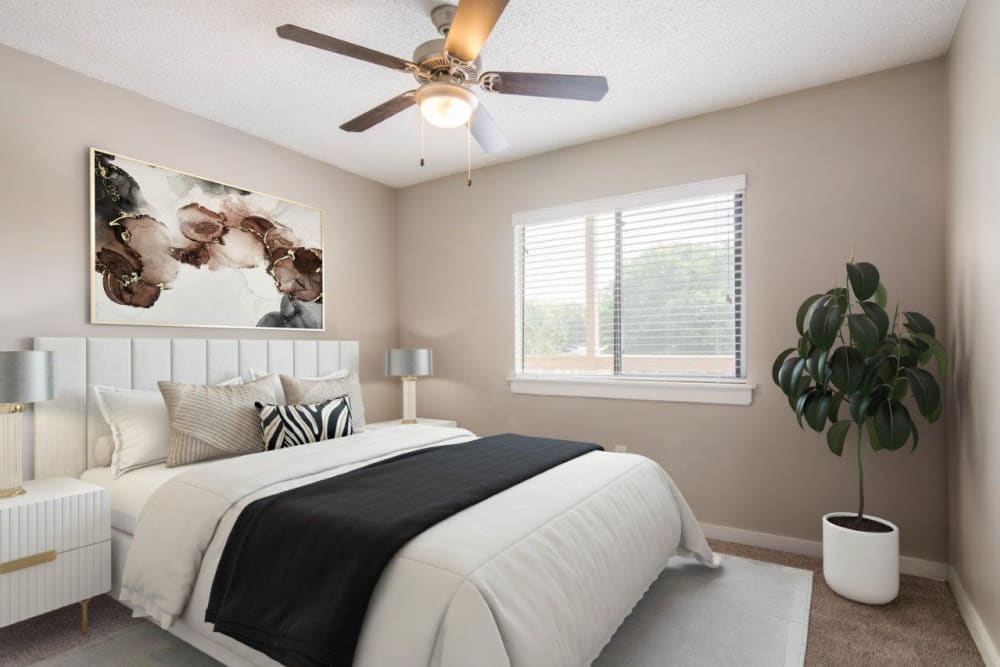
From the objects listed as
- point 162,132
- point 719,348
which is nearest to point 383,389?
point 162,132

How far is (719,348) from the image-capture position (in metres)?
3.40

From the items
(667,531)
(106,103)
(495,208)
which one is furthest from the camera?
(495,208)

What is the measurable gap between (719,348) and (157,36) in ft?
11.3

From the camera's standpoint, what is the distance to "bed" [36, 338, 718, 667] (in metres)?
1.42

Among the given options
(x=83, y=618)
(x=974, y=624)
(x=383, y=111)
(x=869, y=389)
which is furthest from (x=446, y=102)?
(x=974, y=624)

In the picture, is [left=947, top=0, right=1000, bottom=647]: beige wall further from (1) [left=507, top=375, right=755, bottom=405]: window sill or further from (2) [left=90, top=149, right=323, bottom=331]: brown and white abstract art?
(2) [left=90, top=149, right=323, bottom=331]: brown and white abstract art

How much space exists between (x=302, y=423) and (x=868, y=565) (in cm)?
284

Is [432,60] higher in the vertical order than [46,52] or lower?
lower

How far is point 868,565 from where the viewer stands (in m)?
2.43

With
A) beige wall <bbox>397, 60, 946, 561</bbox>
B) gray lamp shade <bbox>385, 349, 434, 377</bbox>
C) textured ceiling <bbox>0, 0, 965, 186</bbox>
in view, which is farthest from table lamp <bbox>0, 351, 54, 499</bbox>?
beige wall <bbox>397, 60, 946, 561</bbox>

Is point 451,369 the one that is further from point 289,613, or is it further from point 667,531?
point 289,613

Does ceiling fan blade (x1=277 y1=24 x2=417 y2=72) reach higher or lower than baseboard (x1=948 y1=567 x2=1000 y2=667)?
higher

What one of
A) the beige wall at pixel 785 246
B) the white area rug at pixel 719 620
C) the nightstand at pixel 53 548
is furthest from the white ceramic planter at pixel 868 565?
the nightstand at pixel 53 548

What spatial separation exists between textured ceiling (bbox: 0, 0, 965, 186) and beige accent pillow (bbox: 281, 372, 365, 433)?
1663mm
